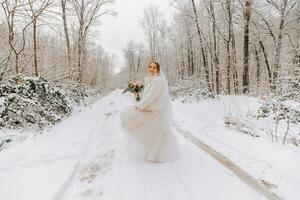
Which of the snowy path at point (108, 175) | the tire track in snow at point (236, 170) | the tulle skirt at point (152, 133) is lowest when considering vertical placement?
the tire track in snow at point (236, 170)

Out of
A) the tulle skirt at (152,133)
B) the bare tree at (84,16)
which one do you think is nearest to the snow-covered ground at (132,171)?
the tulle skirt at (152,133)

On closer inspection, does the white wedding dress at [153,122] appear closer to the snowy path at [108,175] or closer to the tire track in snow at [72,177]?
the snowy path at [108,175]

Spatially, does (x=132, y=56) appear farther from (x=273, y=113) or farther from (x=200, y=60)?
(x=273, y=113)

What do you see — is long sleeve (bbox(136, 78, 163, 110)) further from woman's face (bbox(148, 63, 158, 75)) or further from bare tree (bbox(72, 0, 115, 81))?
bare tree (bbox(72, 0, 115, 81))

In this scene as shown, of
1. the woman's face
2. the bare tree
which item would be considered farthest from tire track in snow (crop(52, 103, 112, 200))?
the bare tree

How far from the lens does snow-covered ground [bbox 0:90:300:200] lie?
4.56 metres

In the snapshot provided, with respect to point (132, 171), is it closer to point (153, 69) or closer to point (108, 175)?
point (108, 175)

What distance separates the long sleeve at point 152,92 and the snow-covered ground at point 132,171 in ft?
3.67

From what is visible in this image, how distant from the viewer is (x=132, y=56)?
272 feet

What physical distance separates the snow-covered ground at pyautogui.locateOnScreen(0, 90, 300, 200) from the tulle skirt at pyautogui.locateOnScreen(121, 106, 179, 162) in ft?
0.81

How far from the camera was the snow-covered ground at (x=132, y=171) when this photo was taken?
4.56m

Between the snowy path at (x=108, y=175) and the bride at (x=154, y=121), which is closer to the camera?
the snowy path at (x=108, y=175)

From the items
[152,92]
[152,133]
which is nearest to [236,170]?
[152,133]

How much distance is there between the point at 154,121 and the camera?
6.36m
